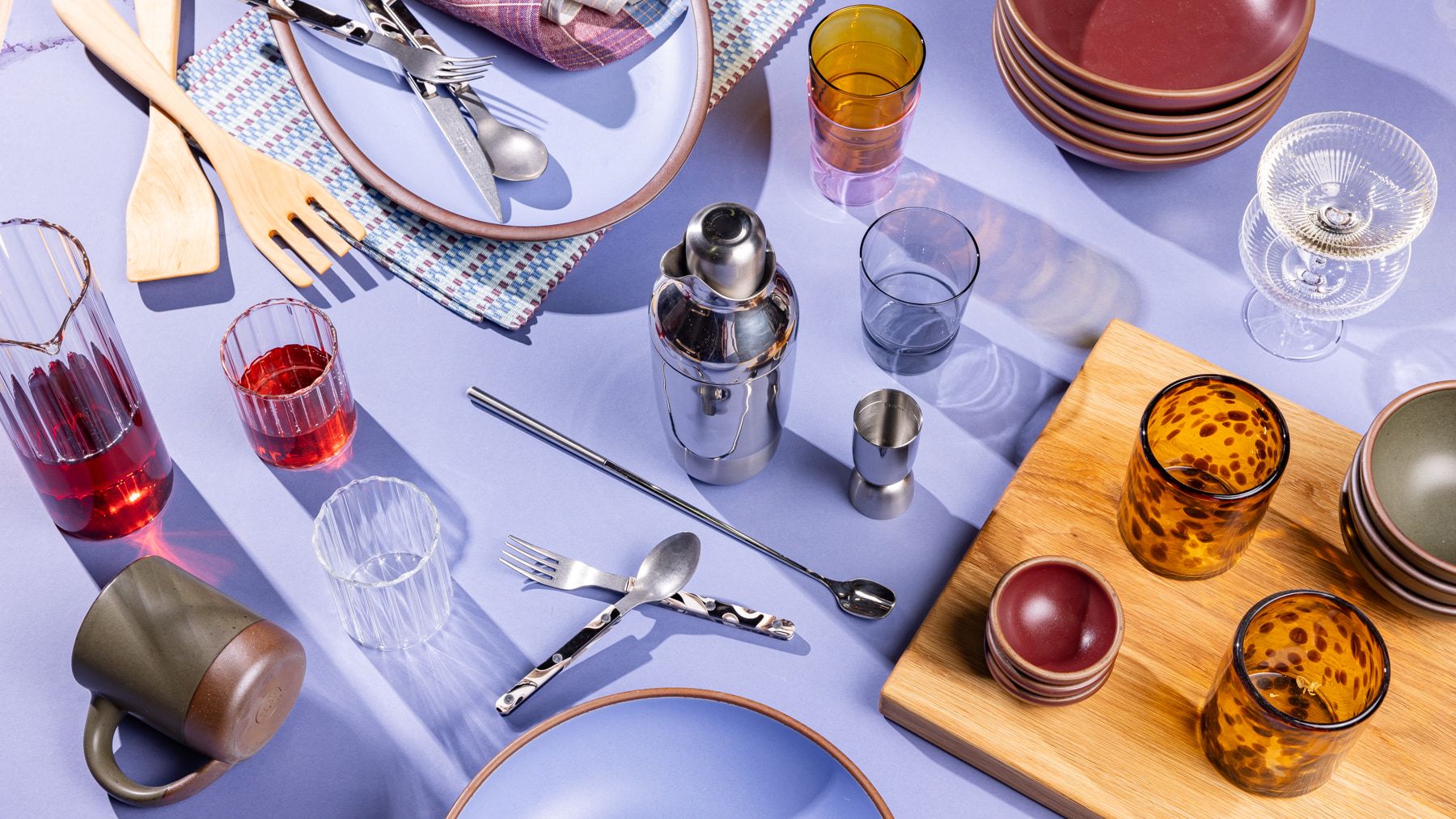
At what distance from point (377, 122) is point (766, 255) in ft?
1.37

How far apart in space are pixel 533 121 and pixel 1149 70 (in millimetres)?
504

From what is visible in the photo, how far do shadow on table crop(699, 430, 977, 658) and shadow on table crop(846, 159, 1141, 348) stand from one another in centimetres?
19

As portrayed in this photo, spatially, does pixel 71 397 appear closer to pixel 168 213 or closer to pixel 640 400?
pixel 168 213

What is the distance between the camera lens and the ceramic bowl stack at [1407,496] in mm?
899

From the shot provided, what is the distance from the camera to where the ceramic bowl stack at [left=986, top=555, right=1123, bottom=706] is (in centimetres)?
87

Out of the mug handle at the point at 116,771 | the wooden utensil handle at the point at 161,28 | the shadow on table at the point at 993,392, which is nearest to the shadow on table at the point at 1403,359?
the shadow on table at the point at 993,392

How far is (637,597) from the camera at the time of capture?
36.9 inches

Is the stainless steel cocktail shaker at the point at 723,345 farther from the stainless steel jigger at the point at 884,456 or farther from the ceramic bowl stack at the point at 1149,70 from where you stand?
the ceramic bowl stack at the point at 1149,70

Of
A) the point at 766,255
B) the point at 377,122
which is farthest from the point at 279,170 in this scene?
the point at 766,255

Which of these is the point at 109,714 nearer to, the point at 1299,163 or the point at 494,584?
the point at 494,584

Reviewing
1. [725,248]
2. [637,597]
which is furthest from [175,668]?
[725,248]

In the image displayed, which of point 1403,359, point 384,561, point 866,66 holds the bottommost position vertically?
point 1403,359

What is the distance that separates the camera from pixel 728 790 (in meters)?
0.87

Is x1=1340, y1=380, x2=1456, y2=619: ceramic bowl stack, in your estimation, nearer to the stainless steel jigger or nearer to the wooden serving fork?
the stainless steel jigger
